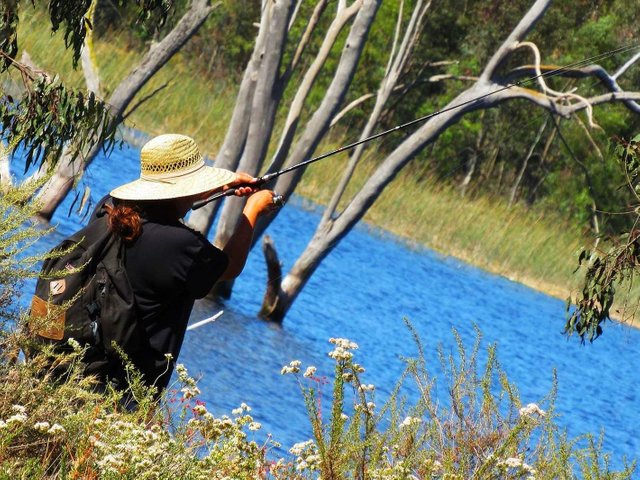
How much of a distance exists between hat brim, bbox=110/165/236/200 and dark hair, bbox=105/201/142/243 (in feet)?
0.20

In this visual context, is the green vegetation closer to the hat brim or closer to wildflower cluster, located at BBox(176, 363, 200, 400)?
wildflower cluster, located at BBox(176, 363, 200, 400)

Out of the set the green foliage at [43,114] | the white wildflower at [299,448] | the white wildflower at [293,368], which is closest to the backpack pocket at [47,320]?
the white wildflower at [293,368]

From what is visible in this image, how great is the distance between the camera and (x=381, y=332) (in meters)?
16.3

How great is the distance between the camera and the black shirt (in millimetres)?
4227

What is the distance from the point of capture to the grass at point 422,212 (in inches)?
981

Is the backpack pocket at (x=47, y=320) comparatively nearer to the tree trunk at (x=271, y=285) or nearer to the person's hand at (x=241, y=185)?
the person's hand at (x=241, y=185)

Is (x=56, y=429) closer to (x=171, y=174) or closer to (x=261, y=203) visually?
(x=171, y=174)

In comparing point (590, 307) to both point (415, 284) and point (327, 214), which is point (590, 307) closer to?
point (327, 214)

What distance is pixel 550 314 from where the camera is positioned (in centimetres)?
2362

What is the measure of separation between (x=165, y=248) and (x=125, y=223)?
15cm

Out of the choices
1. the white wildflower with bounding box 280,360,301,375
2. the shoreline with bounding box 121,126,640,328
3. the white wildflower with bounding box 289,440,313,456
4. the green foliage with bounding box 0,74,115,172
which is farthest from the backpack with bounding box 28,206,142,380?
the shoreline with bounding box 121,126,640,328

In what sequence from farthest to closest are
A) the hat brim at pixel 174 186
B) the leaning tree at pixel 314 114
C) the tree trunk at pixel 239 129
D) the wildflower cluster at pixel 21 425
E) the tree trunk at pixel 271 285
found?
the tree trunk at pixel 271 285, the tree trunk at pixel 239 129, the leaning tree at pixel 314 114, the hat brim at pixel 174 186, the wildflower cluster at pixel 21 425

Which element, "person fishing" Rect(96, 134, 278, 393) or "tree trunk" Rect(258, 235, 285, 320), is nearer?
"person fishing" Rect(96, 134, 278, 393)

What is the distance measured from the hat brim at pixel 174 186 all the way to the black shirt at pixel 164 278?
8cm
